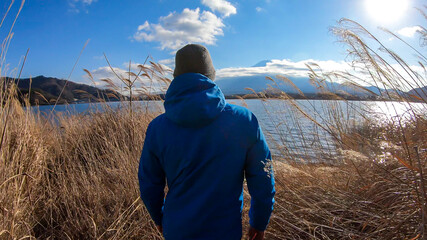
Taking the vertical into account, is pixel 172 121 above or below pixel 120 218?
above

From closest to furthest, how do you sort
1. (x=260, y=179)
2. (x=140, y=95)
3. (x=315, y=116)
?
(x=260, y=179)
(x=315, y=116)
(x=140, y=95)

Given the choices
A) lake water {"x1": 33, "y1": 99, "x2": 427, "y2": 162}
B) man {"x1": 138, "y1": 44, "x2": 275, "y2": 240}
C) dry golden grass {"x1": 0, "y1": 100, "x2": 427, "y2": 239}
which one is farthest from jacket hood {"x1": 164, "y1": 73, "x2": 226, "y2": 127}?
lake water {"x1": 33, "y1": 99, "x2": 427, "y2": 162}

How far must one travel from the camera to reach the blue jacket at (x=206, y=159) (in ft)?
3.52

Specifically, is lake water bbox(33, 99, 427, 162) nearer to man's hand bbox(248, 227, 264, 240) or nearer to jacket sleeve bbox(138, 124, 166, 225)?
man's hand bbox(248, 227, 264, 240)

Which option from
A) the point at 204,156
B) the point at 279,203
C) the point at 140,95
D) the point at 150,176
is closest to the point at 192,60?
the point at 204,156

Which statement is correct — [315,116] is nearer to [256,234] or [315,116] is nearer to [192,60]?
[256,234]

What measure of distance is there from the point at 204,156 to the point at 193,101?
0.27 metres

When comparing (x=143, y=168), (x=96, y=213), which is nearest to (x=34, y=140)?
(x=96, y=213)

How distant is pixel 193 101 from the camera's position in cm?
105

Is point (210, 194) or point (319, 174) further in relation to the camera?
point (319, 174)

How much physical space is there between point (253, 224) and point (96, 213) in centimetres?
171

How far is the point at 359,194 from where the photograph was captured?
1.75 m

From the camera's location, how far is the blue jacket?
3.52 feet

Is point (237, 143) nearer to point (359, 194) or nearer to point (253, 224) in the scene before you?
point (253, 224)
